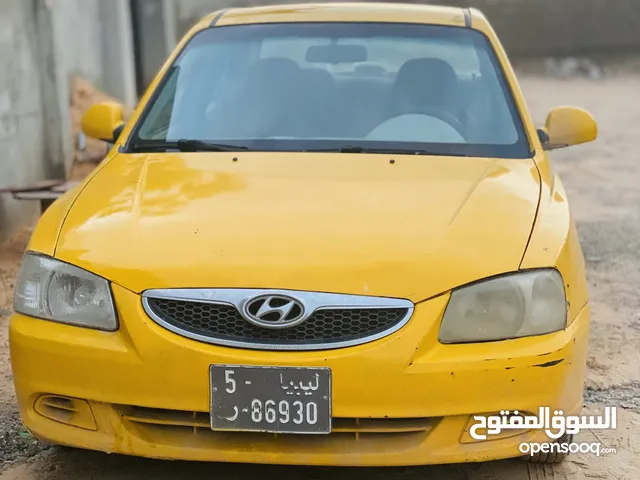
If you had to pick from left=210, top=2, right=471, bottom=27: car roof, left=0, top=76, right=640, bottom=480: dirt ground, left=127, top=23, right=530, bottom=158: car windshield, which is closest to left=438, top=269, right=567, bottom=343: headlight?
left=0, top=76, right=640, bottom=480: dirt ground

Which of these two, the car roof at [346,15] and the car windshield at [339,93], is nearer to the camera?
the car windshield at [339,93]

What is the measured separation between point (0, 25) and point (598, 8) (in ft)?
56.4

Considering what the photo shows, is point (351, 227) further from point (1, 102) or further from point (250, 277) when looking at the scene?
point (1, 102)

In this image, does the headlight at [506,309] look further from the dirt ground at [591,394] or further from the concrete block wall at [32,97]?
the concrete block wall at [32,97]

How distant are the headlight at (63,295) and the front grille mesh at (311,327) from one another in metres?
0.24

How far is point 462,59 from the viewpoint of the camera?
3.94m

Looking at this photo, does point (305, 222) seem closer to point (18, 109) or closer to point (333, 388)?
point (333, 388)

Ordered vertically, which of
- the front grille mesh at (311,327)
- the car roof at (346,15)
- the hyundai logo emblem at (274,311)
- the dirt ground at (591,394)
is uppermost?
the car roof at (346,15)

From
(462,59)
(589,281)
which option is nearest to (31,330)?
(462,59)

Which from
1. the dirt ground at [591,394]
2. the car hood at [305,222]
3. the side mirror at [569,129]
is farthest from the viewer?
the side mirror at [569,129]

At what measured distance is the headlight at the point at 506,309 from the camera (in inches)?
99.3

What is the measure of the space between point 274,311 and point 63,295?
640mm

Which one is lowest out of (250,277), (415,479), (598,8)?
(598,8)

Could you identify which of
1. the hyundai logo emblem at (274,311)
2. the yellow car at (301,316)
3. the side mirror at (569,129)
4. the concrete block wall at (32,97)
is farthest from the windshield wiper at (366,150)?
the concrete block wall at (32,97)
